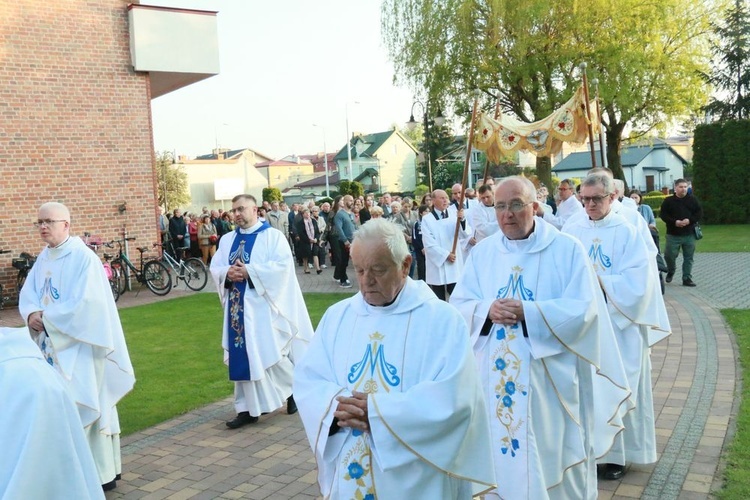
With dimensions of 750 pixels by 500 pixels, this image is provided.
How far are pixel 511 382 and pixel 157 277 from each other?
12994 mm

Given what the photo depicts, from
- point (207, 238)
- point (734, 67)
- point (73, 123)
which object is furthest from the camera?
point (734, 67)

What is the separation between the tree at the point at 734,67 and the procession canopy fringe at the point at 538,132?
85.3ft

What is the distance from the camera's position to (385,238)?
2928mm

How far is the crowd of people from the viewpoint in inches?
110

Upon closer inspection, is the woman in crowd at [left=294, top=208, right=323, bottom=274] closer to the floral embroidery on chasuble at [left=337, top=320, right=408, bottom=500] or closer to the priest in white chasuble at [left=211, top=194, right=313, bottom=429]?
the priest in white chasuble at [left=211, top=194, right=313, bottom=429]

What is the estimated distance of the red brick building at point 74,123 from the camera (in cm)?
1469

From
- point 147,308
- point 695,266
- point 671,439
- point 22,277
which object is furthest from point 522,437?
point 695,266

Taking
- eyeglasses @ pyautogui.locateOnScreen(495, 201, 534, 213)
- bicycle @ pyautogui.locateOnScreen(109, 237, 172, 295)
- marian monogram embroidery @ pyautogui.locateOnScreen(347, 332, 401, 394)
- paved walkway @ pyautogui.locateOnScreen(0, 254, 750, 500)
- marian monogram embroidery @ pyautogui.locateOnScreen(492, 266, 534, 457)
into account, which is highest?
eyeglasses @ pyautogui.locateOnScreen(495, 201, 534, 213)

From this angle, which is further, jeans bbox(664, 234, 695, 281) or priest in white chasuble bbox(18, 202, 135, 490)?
jeans bbox(664, 234, 695, 281)

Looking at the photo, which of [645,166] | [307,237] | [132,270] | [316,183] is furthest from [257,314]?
[316,183]

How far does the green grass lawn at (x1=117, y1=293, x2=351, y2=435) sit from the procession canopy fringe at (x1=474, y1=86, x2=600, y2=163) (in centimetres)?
416

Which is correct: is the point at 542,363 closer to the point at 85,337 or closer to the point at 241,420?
the point at 85,337

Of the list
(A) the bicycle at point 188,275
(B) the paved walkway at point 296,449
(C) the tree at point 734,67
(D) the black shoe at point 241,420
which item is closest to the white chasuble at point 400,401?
(B) the paved walkway at point 296,449

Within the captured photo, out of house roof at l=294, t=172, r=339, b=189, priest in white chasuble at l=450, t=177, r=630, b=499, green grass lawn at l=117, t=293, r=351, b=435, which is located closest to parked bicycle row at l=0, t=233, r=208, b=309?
green grass lawn at l=117, t=293, r=351, b=435
